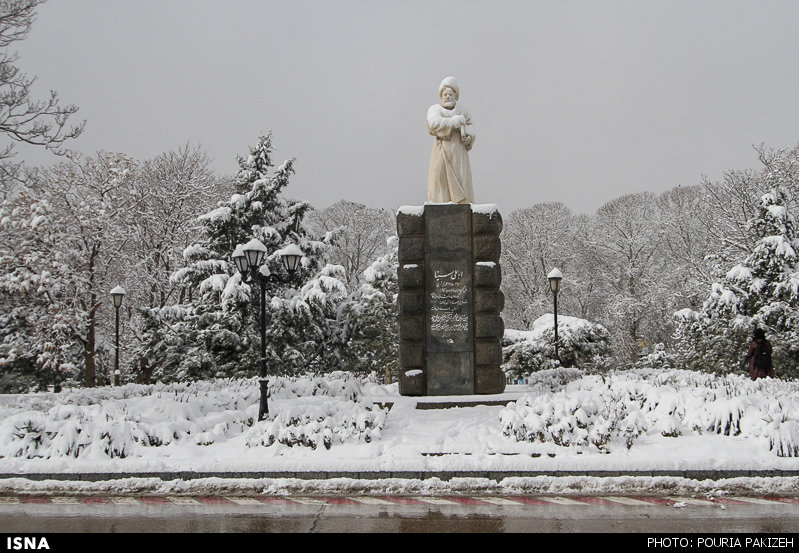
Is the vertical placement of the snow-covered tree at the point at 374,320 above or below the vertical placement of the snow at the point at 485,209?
below

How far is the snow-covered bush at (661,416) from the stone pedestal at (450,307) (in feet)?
7.73

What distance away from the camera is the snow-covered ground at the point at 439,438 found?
25.8 ft

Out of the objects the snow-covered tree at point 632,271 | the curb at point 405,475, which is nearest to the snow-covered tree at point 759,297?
the snow-covered tree at point 632,271

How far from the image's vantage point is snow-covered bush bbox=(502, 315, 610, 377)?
21.8m

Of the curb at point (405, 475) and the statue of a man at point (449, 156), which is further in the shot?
the statue of a man at point (449, 156)

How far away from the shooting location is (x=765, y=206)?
892 inches

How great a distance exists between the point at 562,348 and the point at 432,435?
42.4ft

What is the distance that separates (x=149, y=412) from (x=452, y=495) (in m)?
5.66

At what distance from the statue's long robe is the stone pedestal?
0.77 meters

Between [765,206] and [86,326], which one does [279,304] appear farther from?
[765,206]

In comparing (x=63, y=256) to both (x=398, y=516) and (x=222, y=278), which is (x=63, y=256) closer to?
(x=222, y=278)

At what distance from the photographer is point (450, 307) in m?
13.4

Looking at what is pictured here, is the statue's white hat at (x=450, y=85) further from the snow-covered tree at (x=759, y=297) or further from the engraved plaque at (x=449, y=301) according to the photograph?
the snow-covered tree at (x=759, y=297)
